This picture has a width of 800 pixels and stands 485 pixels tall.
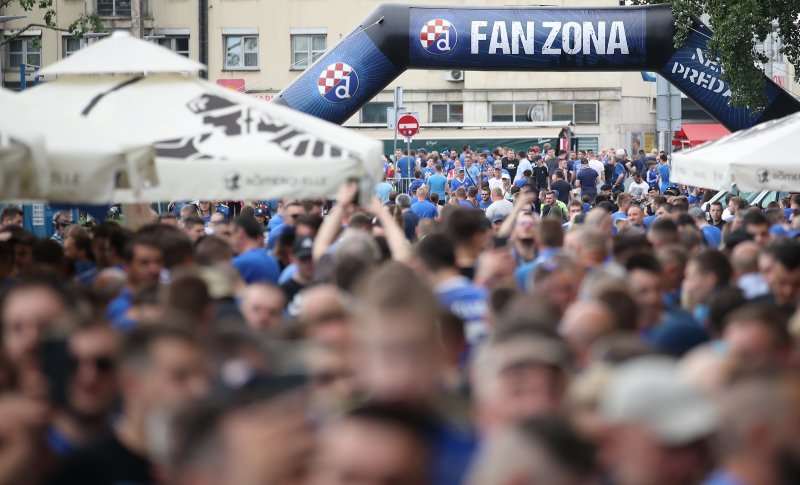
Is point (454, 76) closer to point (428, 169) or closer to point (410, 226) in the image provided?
point (428, 169)

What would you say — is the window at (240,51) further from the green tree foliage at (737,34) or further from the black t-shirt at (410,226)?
the black t-shirt at (410,226)

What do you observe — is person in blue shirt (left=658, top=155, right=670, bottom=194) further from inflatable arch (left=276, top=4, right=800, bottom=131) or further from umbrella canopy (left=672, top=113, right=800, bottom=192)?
umbrella canopy (left=672, top=113, right=800, bottom=192)

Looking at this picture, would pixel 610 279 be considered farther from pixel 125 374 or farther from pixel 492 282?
pixel 125 374

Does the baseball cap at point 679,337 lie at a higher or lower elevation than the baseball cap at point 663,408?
lower

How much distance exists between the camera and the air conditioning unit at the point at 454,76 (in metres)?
54.5

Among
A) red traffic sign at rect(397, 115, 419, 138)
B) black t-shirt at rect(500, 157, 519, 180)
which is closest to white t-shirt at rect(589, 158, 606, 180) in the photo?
black t-shirt at rect(500, 157, 519, 180)

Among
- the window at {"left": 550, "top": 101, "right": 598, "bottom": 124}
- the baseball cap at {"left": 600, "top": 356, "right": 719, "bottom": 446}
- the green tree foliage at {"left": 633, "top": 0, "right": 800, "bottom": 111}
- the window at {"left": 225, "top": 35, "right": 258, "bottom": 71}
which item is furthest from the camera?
Result: the window at {"left": 550, "top": 101, "right": 598, "bottom": 124}

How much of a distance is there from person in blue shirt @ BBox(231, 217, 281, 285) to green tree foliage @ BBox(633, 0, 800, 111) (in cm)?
1197

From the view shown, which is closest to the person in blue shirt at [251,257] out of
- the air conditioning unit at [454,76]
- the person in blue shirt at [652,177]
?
the person in blue shirt at [652,177]

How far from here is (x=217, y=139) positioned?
36.4ft

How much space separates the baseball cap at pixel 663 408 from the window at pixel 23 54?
53661 millimetres

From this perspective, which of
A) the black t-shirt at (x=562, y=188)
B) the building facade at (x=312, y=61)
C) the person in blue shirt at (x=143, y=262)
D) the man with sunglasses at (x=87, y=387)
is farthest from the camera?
the building facade at (x=312, y=61)

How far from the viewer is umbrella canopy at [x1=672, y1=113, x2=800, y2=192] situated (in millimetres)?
13062

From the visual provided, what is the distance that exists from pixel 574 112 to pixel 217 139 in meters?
45.3
